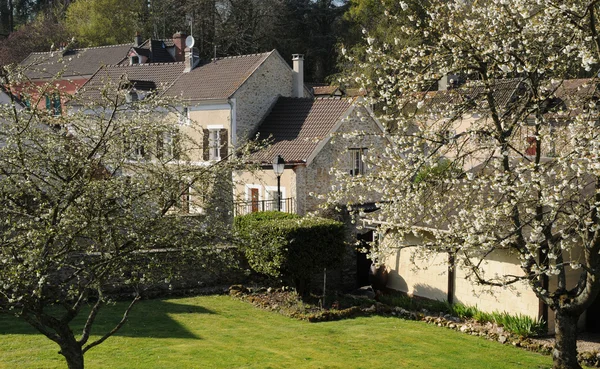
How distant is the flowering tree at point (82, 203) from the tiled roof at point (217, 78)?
17424 mm

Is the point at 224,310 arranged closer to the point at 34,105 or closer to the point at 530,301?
the point at 530,301

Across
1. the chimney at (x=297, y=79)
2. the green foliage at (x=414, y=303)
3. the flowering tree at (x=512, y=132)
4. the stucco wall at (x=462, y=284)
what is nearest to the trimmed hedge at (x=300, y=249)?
the green foliage at (x=414, y=303)

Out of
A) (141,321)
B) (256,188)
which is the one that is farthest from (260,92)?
(141,321)

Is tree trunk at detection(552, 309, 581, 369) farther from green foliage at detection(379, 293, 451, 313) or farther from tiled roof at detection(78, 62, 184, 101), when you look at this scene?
tiled roof at detection(78, 62, 184, 101)

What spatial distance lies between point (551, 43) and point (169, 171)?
6.21 m

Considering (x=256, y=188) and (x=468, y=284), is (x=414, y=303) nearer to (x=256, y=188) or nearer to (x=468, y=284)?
(x=468, y=284)

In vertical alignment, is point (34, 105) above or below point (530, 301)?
above

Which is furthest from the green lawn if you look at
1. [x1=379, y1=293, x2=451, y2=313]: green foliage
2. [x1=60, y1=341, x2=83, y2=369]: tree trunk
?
[x1=60, y1=341, x2=83, y2=369]: tree trunk

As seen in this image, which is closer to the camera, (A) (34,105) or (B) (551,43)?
(A) (34,105)

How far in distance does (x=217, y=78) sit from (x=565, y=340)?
20801 millimetres

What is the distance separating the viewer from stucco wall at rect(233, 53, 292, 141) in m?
27.1

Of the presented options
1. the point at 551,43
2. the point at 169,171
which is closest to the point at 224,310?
the point at 169,171

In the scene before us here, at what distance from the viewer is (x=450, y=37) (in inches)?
429

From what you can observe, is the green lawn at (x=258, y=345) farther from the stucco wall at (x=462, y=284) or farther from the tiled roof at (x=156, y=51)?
the tiled roof at (x=156, y=51)
